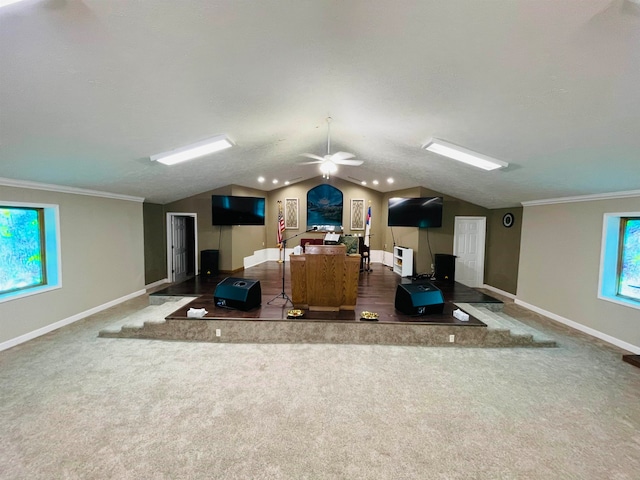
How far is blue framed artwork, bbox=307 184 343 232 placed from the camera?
9.39 meters

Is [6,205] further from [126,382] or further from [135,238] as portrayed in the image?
[126,382]

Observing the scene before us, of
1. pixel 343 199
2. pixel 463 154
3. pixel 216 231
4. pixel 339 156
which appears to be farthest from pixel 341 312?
pixel 343 199

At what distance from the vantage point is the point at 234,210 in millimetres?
7047

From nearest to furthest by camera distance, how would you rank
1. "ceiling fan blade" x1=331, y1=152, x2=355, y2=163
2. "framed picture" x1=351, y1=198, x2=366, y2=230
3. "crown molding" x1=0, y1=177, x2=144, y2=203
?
"crown molding" x1=0, y1=177, x2=144, y2=203, "ceiling fan blade" x1=331, y1=152, x2=355, y2=163, "framed picture" x1=351, y1=198, x2=366, y2=230

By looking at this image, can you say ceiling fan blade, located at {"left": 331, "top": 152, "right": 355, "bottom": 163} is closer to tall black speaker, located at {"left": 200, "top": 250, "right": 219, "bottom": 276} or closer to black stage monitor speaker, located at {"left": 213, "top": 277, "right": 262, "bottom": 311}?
black stage monitor speaker, located at {"left": 213, "top": 277, "right": 262, "bottom": 311}

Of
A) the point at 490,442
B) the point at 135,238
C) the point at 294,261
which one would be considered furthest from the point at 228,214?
the point at 490,442

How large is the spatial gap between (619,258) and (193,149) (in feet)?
22.0

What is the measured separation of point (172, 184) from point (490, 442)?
6.52 meters

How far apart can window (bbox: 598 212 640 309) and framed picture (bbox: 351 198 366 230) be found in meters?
6.08

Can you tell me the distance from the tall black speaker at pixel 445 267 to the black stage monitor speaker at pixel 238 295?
497 centimetres

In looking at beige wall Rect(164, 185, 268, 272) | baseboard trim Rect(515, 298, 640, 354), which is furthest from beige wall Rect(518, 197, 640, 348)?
beige wall Rect(164, 185, 268, 272)

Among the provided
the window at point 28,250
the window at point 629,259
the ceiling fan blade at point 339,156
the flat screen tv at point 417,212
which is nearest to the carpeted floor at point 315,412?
the window at point 28,250

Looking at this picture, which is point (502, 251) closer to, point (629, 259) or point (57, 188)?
point (629, 259)

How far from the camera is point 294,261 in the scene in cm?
442
